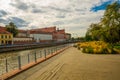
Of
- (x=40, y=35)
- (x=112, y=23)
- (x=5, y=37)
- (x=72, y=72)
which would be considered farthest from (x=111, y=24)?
(x=40, y=35)

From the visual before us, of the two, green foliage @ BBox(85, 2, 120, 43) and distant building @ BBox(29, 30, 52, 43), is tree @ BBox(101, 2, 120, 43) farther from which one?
distant building @ BBox(29, 30, 52, 43)

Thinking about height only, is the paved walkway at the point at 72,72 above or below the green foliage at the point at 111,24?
below

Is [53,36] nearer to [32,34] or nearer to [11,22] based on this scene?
[32,34]

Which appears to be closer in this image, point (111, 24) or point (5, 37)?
point (111, 24)

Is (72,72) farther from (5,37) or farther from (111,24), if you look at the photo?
(5,37)

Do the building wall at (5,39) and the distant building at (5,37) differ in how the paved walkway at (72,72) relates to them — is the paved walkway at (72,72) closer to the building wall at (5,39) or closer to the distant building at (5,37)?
the distant building at (5,37)

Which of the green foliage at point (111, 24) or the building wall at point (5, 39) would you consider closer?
the green foliage at point (111, 24)

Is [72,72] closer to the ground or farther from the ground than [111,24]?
closer to the ground

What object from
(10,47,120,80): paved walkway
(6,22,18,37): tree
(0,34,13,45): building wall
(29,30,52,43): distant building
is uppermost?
(6,22,18,37): tree

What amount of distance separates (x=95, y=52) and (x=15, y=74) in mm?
20610

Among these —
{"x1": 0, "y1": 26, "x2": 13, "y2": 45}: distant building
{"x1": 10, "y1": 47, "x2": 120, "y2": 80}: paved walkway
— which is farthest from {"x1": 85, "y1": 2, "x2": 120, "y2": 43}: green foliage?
{"x1": 0, "y1": 26, "x2": 13, "y2": 45}: distant building

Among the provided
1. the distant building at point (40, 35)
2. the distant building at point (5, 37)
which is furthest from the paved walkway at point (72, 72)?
the distant building at point (40, 35)

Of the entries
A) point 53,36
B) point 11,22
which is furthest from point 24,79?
point 53,36

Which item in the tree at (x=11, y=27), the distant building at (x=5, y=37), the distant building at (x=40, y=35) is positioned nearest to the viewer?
the distant building at (x=5, y=37)
